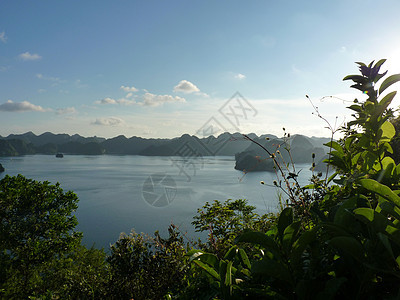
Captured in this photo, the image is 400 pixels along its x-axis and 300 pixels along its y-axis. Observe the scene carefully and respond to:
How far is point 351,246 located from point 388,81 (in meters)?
0.89

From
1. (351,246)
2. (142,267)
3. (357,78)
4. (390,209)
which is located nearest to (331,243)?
(351,246)

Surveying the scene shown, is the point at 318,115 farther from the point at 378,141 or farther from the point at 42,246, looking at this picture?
the point at 42,246

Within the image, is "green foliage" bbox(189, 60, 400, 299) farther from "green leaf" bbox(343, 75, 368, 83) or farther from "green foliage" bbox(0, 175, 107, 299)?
"green foliage" bbox(0, 175, 107, 299)

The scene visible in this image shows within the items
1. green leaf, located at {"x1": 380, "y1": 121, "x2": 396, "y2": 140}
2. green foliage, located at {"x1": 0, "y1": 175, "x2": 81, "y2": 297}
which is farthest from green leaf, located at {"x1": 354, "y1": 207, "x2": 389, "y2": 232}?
green foliage, located at {"x1": 0, "y1": 175, "x2": 81, "y2": 297}

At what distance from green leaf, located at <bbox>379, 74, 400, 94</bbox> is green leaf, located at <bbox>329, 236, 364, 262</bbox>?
861 mm

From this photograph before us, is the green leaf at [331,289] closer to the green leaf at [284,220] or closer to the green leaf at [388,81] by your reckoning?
the green leaf at [284,220]

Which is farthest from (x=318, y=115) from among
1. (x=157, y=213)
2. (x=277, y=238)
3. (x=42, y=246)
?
(x=157, y=213)

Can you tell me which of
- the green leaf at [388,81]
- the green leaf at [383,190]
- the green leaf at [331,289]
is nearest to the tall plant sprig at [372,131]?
the green leaf at [388,81]

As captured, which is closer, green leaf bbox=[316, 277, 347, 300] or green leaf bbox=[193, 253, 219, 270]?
green leaf bbox=[316, 277, 347, 300]

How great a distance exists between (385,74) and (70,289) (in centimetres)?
379

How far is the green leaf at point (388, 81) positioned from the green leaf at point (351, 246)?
86 cm

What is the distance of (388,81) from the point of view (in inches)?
47.6

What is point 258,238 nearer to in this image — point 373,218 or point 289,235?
point 289,235

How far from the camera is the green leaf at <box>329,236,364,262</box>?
72 centimetres
